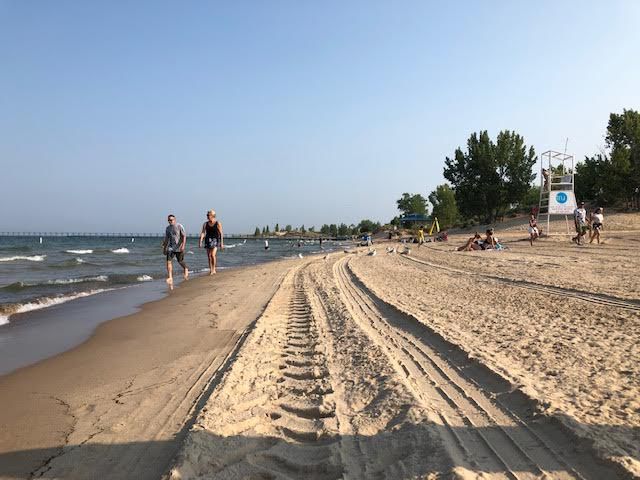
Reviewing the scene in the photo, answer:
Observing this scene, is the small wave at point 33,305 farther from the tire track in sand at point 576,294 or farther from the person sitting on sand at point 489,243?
the person sitting on sand at point 489,243

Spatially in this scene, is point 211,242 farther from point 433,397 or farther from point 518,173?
point 518,173

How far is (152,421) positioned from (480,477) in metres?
2.23

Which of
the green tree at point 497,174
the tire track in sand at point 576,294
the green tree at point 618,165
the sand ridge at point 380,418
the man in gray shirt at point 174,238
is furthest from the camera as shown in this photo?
the green tree at point 497,174

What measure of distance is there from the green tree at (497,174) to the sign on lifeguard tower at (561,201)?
76.3 feet

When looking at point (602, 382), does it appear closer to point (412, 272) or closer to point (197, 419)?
point (197, 419)

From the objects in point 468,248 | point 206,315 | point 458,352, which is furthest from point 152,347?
point 468,248

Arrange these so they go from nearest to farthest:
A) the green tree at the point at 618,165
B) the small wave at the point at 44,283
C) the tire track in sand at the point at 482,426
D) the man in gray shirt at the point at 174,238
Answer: the tire track in sand at the point at 482,426, the small wave at the point at 44,283, the man in gray shirt at the point at 174,238, the green tree at the point at 618,165

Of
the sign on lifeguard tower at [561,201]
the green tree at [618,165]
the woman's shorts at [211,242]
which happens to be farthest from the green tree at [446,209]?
the woman's shorts at [211,242]

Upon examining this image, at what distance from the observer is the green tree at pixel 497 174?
47.2 meters

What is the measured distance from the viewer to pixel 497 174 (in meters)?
47.6

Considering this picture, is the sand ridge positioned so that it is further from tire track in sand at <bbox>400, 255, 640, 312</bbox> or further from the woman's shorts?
the woman's shorts

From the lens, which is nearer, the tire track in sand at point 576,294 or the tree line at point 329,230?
the tire track in sand at point 576,294

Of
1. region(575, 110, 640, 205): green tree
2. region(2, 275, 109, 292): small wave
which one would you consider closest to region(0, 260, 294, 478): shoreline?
region(2, 275, 109, 292): small wave

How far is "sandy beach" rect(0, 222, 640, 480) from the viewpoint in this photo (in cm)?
253
